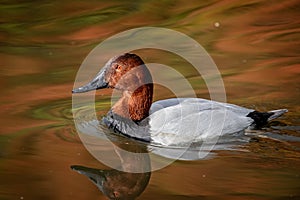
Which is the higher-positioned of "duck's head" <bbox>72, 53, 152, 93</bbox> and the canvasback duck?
"duck's head" <bbox>72, 53, 152, 93</bbox>

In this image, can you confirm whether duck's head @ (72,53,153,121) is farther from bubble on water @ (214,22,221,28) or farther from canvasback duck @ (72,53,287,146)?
bubble on water @ (214,22,221,28)

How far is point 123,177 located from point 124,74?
1482 millimetres

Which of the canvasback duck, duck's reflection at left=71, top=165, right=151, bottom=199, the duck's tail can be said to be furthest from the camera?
the duck's tail

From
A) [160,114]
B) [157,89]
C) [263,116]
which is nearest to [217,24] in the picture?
[157,89]

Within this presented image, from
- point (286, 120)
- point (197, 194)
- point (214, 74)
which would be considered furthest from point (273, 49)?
point (197, 194)

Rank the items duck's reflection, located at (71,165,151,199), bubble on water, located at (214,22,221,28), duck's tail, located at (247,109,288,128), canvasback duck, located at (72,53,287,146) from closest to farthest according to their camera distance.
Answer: duck's reflection, located at (71,165,151,199) < canvasback duck, located at (72,53,287,146) < duck's tail, located at (247,109,288,128) < bubble on water, located at (214,22,221,28)

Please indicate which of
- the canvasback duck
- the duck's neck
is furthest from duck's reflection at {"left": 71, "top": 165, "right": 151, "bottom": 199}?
the duck's neck

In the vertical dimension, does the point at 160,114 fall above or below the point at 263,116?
above

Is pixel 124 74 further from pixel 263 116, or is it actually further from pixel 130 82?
pixel 263 116

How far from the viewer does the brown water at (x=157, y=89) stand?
545cm

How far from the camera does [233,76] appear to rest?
8195 mm

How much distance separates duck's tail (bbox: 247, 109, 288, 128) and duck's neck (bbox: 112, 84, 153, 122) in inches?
39.9

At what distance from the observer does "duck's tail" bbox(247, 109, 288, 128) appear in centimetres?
680

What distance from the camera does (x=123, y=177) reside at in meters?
5.70
